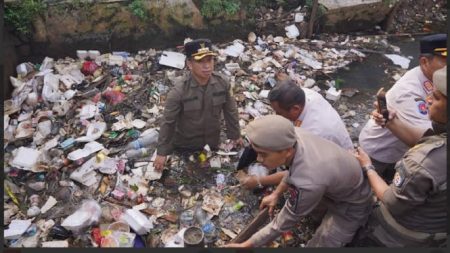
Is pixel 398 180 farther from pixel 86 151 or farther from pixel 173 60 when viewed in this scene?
pixel 173 60

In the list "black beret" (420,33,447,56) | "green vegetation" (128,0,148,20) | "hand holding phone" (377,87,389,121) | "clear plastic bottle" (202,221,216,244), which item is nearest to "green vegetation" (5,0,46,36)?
"green vegetation" (128,0,148,20)

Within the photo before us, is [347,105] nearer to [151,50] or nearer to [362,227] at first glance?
[362,227]

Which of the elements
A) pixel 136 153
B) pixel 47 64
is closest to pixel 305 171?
pixel 136 153

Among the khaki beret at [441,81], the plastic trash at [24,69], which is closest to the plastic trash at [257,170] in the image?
the khaki beret at [441,81]

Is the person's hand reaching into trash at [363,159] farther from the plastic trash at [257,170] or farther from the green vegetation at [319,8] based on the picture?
the green vegetation at [319,8]

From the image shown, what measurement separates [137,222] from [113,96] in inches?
90.2

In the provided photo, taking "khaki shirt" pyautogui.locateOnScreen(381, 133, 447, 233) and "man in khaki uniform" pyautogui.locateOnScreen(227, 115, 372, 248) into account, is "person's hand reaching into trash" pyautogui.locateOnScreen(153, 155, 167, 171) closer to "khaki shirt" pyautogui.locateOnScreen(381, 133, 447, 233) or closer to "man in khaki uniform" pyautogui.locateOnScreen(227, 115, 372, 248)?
"man in khaki uniform" pyautogui.locateOnScreen(227, 115, 372, 248)

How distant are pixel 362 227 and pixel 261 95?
2841 millimetres

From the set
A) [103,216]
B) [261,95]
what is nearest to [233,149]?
[261,95]

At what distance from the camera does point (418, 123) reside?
305 centimetres

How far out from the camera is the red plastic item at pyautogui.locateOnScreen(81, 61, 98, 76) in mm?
5789

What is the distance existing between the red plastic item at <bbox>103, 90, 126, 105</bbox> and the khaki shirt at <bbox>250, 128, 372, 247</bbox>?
322cm

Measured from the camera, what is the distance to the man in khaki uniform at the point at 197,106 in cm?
365

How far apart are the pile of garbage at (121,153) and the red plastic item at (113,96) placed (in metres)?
0.01
